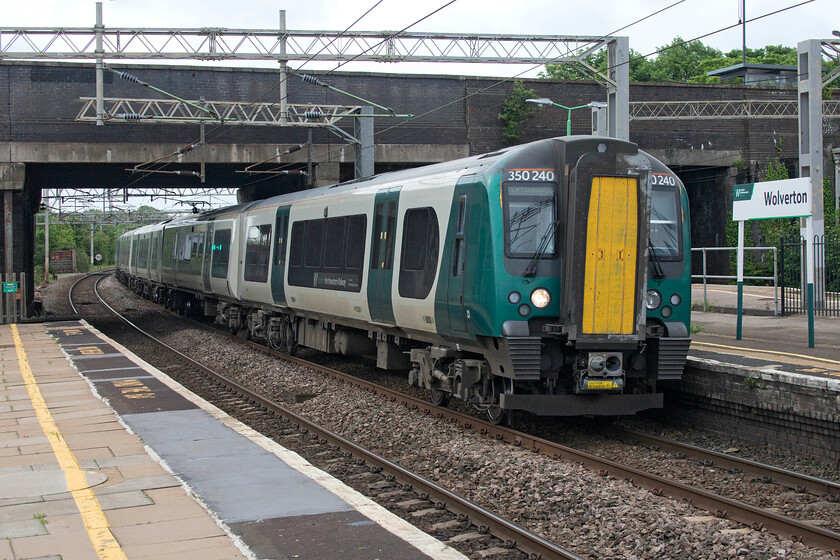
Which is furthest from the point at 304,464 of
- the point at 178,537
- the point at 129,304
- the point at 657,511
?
the point at 129,304

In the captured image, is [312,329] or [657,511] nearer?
[657,511]

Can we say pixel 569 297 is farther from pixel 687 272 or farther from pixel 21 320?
pixel 21 320

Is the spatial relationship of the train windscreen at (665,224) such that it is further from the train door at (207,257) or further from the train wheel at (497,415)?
the train door at (207,257)

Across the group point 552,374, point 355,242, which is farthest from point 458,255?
point 355,242

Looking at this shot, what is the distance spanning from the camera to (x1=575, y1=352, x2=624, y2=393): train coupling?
9.20m

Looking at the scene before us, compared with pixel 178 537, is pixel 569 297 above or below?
above

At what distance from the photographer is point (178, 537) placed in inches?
224

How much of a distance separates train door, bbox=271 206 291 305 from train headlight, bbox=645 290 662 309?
8.69m

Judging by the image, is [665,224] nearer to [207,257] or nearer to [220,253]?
[220,253]

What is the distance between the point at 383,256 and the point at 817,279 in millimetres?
11160

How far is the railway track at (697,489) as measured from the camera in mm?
6293

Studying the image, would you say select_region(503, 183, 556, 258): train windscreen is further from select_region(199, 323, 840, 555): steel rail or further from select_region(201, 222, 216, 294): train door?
select_region(201, 222, 216, 294): train door

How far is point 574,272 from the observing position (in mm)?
9188

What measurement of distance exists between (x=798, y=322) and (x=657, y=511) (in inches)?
437
